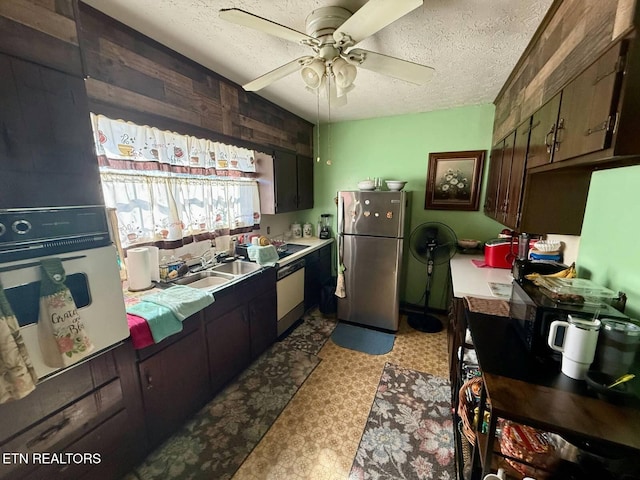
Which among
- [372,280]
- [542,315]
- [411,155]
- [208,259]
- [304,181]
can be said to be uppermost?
[411,155]

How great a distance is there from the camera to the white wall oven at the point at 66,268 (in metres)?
0.83

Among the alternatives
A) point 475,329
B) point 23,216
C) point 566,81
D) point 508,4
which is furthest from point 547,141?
point 23,216

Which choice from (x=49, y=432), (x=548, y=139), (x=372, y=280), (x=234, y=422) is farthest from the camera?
(x=372, y=280)

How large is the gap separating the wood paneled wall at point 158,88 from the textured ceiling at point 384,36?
7 cm

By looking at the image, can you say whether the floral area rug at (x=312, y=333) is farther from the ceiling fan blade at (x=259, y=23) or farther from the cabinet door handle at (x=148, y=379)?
the ceiling fan blade at (x=259, y=23)

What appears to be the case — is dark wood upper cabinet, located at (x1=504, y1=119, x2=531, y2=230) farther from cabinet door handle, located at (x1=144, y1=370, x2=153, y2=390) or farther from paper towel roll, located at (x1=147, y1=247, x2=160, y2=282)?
paper towel roll, located at (x1=147, y1=247, x2=160, y2=282)

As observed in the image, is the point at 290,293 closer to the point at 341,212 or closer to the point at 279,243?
the point at 279,243

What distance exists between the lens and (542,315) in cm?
95

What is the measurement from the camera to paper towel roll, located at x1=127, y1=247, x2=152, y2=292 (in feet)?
5.51

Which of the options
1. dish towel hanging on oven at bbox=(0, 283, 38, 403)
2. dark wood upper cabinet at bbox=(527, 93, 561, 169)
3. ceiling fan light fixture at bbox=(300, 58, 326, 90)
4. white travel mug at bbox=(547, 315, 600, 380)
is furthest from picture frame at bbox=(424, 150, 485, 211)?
dish towel hanging on oven at bbox=(0, 283, 38, 403)

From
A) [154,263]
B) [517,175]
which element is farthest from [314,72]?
[154,263]

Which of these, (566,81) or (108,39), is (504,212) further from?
(108,39)

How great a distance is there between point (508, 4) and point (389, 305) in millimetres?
2466

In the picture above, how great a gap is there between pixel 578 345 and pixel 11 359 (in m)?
1.83
